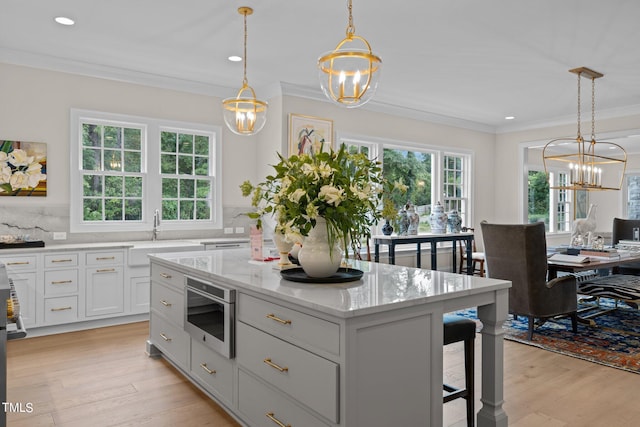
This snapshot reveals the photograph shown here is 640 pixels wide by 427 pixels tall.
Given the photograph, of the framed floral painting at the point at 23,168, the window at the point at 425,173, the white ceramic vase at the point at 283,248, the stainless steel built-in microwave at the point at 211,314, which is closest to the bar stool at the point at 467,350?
the white ceramic vase at the point at 283,248

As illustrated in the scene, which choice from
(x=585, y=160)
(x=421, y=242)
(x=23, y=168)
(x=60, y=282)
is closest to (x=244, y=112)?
(x=60, y=282)

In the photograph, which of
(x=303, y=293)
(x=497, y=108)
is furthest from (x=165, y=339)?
(x=497, y=108)

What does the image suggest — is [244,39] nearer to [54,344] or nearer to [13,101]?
[13,101]

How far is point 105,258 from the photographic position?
4609mm

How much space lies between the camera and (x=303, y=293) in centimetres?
196

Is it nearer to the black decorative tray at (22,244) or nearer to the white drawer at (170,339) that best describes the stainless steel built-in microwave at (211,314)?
the white drawer at (170,339)

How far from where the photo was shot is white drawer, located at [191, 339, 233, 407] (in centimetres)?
251

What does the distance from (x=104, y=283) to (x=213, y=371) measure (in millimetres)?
2485

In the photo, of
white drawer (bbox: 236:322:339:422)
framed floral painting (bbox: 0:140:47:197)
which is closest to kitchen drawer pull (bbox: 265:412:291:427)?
white drawer (bbox: 236:322:339:422)

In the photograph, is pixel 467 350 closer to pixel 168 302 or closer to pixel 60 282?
pixel 168 302

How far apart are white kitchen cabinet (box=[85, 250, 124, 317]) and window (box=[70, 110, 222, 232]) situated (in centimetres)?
62

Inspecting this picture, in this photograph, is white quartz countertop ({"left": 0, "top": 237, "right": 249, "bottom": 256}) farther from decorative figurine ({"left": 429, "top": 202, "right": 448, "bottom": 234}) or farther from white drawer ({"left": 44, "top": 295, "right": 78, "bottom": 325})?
decorative figurine ({"left": 429, "top": 202, "right": 448, "bottom": 234})

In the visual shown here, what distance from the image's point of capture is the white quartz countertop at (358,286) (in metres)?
1.77

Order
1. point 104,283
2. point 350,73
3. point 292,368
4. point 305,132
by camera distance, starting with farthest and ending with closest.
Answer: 1. point 305,132
2. point 104,283
3. point 350,73
4. point 292,368
